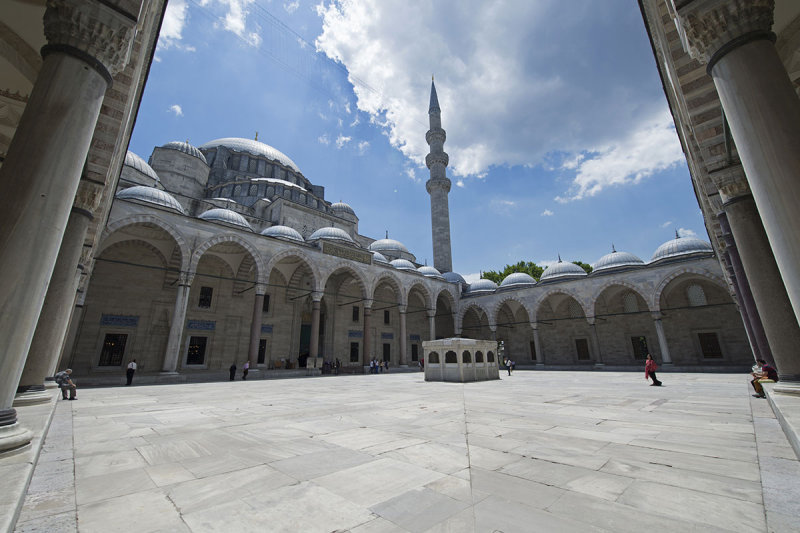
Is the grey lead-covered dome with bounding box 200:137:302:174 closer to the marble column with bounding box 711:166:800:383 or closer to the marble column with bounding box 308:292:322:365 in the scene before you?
the marble column with bounding box 308:292:322:365

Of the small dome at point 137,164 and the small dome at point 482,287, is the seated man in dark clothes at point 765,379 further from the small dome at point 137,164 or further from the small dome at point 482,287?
the small dome at point 137,164

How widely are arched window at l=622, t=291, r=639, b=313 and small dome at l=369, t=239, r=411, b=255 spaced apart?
686 inches

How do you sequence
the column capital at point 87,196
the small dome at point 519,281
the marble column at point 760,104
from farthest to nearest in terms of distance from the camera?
the small dome at point 519,281
the column capital at point 87,196
the marble column at point 760,104

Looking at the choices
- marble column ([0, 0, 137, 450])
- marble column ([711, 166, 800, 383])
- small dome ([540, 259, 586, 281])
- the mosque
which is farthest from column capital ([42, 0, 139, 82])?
small dome ([540, 259, 586, 281])

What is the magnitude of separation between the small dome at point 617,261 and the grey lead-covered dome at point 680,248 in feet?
3.34

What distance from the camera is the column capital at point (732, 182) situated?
5.43 meters

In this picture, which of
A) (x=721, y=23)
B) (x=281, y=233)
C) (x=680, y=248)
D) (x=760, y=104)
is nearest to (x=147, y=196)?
(x=281, y=233)

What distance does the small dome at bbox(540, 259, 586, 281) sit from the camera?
72.3ft

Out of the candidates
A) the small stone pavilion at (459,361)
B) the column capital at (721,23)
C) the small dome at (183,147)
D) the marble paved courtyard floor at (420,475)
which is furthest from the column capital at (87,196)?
the small dome at (183,147)

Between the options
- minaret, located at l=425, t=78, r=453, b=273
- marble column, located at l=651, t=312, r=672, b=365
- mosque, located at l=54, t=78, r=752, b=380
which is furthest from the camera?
minaret, located at l=425, t=78, r=453, b=273

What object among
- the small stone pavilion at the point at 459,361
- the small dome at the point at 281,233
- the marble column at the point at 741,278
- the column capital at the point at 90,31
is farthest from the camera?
the small dome at the point at 281,233

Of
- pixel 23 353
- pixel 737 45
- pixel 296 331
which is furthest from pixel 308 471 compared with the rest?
pixel 296 331

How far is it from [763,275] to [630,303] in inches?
740

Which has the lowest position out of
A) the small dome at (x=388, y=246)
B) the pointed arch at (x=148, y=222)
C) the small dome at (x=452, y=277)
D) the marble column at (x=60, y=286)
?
the marble column at (x=60, y=286)
